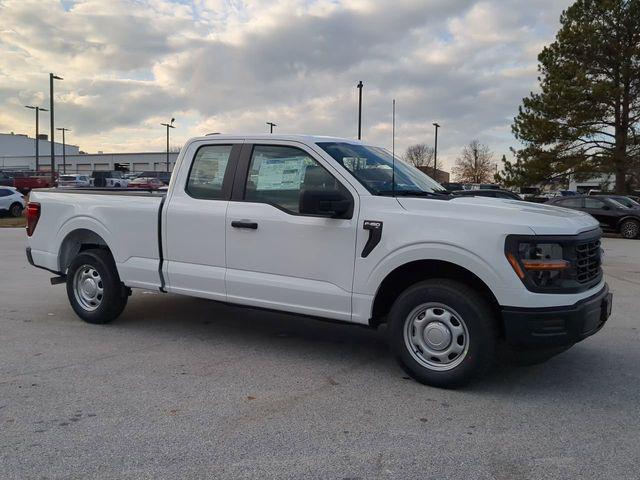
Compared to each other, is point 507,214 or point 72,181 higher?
point 72,181

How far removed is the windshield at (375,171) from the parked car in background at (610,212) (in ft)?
51.6

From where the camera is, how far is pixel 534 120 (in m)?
27.6

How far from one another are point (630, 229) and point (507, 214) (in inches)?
703

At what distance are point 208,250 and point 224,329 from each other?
1.24 m

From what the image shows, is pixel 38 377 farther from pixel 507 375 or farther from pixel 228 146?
pixel 507 375

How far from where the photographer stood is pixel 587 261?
449 centimetres

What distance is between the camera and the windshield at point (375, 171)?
4.95m

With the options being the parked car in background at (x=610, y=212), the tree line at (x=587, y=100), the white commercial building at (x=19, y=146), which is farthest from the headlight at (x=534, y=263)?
the white commercial building at (x=19, y=146)

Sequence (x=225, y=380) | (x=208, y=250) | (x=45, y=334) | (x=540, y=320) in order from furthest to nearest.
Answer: (x=45, y=334) < (x=208, y=250) < (x=225, y=380) < (x=540, y=320)

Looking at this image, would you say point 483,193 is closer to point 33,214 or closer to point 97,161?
point 33,214

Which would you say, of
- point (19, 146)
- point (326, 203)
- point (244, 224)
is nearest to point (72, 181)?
point (244, 224)

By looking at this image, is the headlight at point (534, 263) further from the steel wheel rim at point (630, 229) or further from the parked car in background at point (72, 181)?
the parked car in background at point (72, 181)

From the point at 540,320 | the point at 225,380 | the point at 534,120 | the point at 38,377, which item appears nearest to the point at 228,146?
the point at 225,380

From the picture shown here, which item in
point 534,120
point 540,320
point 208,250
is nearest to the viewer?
point 540,320
